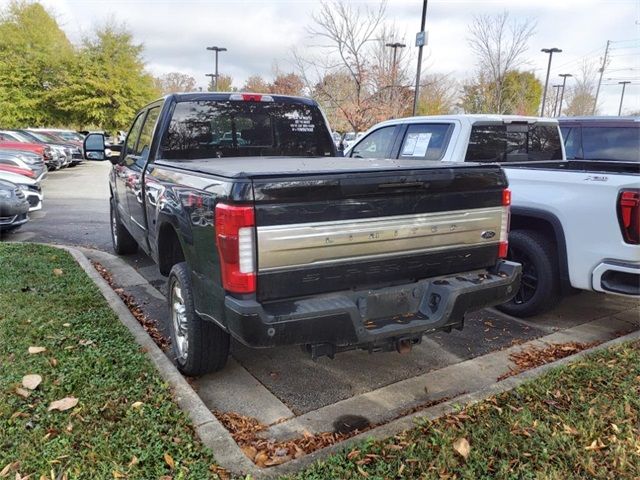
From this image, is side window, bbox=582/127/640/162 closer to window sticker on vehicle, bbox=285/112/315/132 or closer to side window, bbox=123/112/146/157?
window sticker on vehicle, bbox=285/112/315/132

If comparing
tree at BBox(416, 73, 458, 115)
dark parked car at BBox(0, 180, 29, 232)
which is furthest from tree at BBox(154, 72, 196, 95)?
dark parked car at BBox(0, 180, 29, 232)

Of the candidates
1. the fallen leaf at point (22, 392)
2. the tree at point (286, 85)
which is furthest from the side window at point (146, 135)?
the tree at point (286, 85)

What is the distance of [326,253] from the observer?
109 inches

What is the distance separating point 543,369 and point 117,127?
Result: 3360cm

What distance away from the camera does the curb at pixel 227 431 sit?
2580 mm

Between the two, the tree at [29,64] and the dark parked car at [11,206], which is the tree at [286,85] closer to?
the tree at [29,64]

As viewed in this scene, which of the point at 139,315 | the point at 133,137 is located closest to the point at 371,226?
the point at 139,315

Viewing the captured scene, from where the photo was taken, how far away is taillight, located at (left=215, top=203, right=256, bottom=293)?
2.54 m

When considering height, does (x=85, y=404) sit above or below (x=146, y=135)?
below

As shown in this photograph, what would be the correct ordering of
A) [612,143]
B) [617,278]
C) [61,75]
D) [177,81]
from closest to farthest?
[617,278], [612,143], [61,75], [177,81]

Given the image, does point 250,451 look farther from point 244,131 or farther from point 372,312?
point 244,131

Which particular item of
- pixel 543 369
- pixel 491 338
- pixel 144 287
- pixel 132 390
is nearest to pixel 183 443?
pixel 132 390

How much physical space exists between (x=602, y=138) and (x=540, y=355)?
18.1 feet

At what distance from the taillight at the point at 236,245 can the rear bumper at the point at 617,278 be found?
301cm
